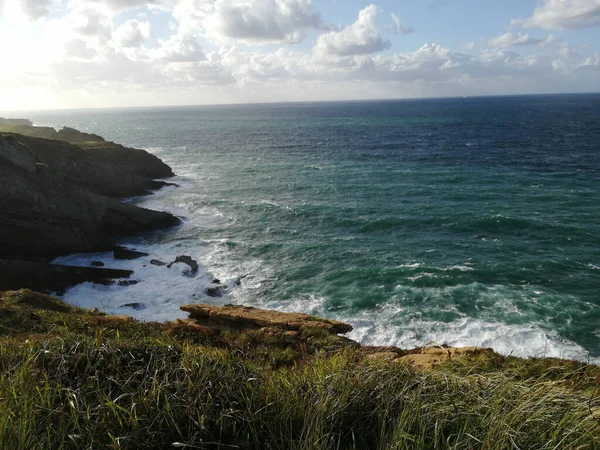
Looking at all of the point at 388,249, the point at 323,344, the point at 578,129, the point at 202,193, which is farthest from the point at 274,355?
the point at 578,129

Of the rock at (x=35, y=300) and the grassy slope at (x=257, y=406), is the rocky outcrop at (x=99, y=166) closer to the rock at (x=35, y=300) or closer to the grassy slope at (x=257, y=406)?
the rock at (x=35, y=300)

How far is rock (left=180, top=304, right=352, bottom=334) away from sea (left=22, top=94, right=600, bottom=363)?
5.03 metres

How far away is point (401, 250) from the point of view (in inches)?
1256

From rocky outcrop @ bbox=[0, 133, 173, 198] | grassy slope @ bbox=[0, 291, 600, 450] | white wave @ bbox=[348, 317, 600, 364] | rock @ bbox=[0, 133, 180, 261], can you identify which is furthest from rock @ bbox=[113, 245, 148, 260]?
grassy slope @ bbox=[0, 291, 600, 450]

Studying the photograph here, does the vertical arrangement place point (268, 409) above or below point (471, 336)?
above

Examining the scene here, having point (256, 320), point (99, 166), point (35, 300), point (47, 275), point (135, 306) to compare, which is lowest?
point (135, 306)

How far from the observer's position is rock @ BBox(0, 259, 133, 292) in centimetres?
2612

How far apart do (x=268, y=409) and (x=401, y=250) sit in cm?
2737

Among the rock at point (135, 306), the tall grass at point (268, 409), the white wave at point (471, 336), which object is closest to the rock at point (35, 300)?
the rock at point (135, 306)

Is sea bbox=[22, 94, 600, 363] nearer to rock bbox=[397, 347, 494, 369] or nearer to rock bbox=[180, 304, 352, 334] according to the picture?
rock bbox=[397, 347, 494, 369]

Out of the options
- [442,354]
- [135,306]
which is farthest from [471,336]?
[135,306]

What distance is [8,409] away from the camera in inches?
197

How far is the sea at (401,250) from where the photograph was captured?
72.5ft

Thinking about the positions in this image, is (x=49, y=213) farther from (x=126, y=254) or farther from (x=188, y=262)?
(x=188, y=262)
